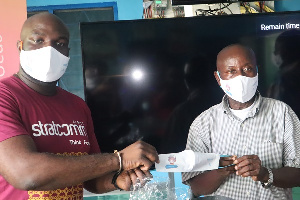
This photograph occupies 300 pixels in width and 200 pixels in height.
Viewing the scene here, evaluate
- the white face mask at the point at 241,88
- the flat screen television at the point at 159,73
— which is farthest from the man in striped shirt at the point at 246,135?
the flat screen television at the point at 159,73

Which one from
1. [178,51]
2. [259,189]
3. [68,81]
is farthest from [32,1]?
[259,189]

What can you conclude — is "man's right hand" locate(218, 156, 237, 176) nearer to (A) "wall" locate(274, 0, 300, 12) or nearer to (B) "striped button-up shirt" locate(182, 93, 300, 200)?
(B) "striped button-up shirt" locate(182, 93, 300, 200)

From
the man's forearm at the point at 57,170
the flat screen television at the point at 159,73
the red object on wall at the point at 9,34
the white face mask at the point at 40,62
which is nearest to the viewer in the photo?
the man's forearm at the point at 57,170

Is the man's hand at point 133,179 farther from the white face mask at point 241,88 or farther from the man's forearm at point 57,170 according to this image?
the white face mask at point 241,88

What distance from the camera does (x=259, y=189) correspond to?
2.25 m

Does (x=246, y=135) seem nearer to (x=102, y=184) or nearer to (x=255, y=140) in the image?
(x=255, y=140)

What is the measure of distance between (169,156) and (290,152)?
2.39 ft

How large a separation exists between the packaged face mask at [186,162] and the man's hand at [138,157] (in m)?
0.13

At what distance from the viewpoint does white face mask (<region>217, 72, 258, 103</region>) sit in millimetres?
2223

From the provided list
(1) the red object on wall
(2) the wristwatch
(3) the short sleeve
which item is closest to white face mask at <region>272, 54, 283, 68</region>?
(2) the wristwatch

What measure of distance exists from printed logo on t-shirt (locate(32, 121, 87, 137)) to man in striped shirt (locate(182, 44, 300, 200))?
0.70 meters

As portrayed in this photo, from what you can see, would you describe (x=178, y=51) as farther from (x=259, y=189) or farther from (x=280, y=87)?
(x=259, y=189)

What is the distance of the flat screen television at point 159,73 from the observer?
2.55 metres

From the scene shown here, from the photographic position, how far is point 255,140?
90.4 inches
